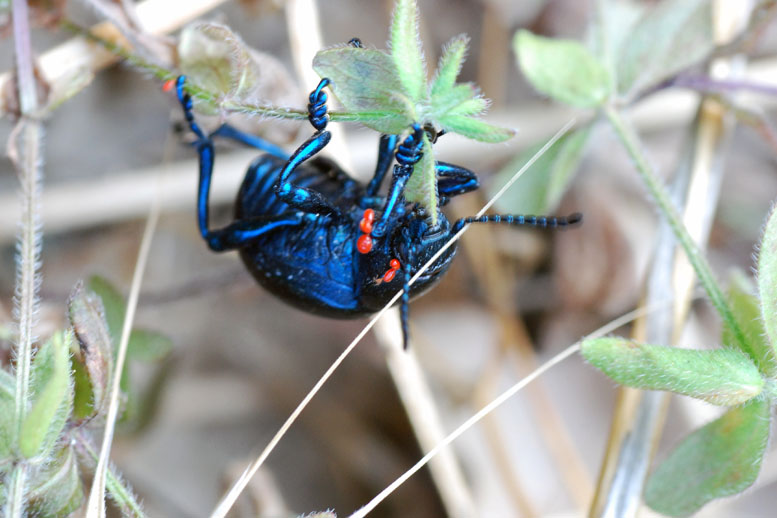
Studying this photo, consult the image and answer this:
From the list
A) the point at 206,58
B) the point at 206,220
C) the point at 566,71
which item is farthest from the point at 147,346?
the point at 566,71

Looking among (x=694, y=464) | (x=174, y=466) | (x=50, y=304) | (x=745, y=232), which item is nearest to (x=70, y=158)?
(x=50, y=304)

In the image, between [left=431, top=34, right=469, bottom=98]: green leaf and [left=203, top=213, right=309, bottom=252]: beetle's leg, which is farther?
[left=203, top=213, right=309, bottom=252]: beetle's leg

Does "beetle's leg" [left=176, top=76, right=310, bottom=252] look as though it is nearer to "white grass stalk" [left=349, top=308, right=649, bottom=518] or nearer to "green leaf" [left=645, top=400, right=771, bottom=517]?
"white grass stalk" [left=349, top=308, right=649, bottom=518]

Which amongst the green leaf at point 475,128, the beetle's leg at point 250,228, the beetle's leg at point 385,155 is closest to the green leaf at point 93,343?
the beetle's leg at point 250,228

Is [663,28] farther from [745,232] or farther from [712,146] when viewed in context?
[745,232]

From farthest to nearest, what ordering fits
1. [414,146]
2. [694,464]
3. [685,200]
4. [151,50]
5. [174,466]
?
[174,466] → [685,200] → [151,50] → [694,464] → [414,146]

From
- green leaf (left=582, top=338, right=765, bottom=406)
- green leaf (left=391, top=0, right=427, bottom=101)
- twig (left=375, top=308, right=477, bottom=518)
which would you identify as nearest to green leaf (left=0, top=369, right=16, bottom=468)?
green leaf (left=391, top=0, right=427, bottom=101)
